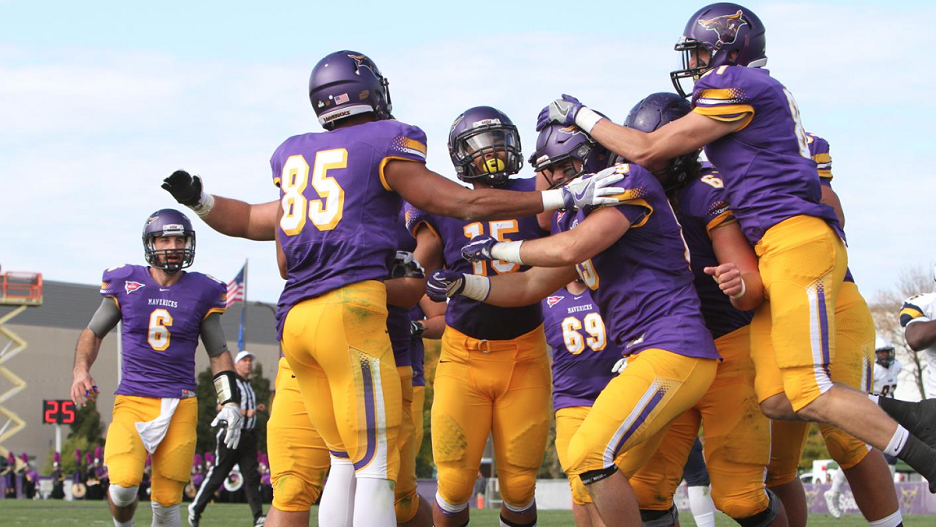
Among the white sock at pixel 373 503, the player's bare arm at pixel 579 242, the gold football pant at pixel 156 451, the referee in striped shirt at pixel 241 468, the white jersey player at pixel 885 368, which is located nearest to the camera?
the white sock at pixel 373 503

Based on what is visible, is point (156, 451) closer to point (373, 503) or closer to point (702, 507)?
point (373, 503)

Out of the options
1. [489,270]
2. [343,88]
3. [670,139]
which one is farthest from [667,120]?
[343,88]

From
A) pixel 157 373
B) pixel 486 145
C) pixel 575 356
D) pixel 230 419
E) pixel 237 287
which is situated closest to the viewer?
pixel 486 145

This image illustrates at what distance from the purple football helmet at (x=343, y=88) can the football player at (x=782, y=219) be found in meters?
1.08

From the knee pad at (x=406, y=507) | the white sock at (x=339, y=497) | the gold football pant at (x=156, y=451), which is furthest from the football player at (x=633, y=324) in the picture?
the gold football pant at (x=156, y=451)

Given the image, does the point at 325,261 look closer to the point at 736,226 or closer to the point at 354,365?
the point at 354,365

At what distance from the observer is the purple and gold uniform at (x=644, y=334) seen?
485cm

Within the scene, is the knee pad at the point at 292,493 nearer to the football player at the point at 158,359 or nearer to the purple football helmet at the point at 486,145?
Result: the purple football helmet at the point at 486,145

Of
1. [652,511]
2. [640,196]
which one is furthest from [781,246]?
[652,511]

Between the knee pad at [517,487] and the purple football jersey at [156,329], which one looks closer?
the knee pad at [517,487]

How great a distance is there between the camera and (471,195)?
509 cm

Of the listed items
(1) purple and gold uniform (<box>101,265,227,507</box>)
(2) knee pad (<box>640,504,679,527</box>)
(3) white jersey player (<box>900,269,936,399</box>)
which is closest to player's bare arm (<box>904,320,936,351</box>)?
(3) white jersey player (<box>900,269,936,399</box>)

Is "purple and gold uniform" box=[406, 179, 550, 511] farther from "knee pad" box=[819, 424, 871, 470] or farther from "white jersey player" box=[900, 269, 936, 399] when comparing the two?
"white jersey player" box=[900, 269, 936, 399]

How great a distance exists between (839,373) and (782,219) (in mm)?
939
